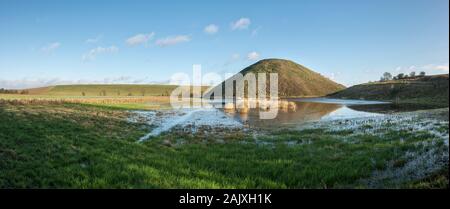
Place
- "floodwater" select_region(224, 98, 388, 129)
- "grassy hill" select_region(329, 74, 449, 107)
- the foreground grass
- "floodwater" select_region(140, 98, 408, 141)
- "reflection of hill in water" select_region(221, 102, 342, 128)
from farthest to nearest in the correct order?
"grassy hill" select_region(329, 74, 449, 107), "reflection of hill in water" select_region(221, 102, 342, 128), "floodwater" select_region(224, 98, 388, 129), "floodwater" select_region(140, 98, 408, 141), the foreground grass

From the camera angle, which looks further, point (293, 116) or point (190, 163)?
point (293, 116)

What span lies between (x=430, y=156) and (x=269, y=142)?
32.2ft

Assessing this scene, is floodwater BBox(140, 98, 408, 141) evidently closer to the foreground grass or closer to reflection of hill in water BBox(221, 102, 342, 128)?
reflection of hill in water BBox(221, 102, 342, 128)

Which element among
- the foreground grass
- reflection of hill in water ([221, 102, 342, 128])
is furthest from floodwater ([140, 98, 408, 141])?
the foreground grass

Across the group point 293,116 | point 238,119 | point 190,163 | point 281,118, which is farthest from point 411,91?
point 190,163

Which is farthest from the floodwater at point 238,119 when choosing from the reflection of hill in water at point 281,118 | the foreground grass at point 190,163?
the foreground grass at point 190,163

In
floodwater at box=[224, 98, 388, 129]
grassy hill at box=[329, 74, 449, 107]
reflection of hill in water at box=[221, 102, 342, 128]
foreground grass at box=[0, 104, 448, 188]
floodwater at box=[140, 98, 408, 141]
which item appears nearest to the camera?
foreground grass at box=[0, 104, 448, 188]

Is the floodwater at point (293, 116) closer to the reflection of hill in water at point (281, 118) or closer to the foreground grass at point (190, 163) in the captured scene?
the reflection of hill in water at point (281, 118)

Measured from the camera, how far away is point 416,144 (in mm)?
13250

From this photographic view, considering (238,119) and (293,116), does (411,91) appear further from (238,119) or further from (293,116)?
(238,119)

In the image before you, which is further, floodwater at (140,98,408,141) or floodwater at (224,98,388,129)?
floodwater at (224,98,388,129)

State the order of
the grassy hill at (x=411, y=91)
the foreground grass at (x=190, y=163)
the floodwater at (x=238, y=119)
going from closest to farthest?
the foreground grass at (x=190, y=163) → the floodwater at (x=238, y=119) → the grassy hill at (x=411, y=91)
